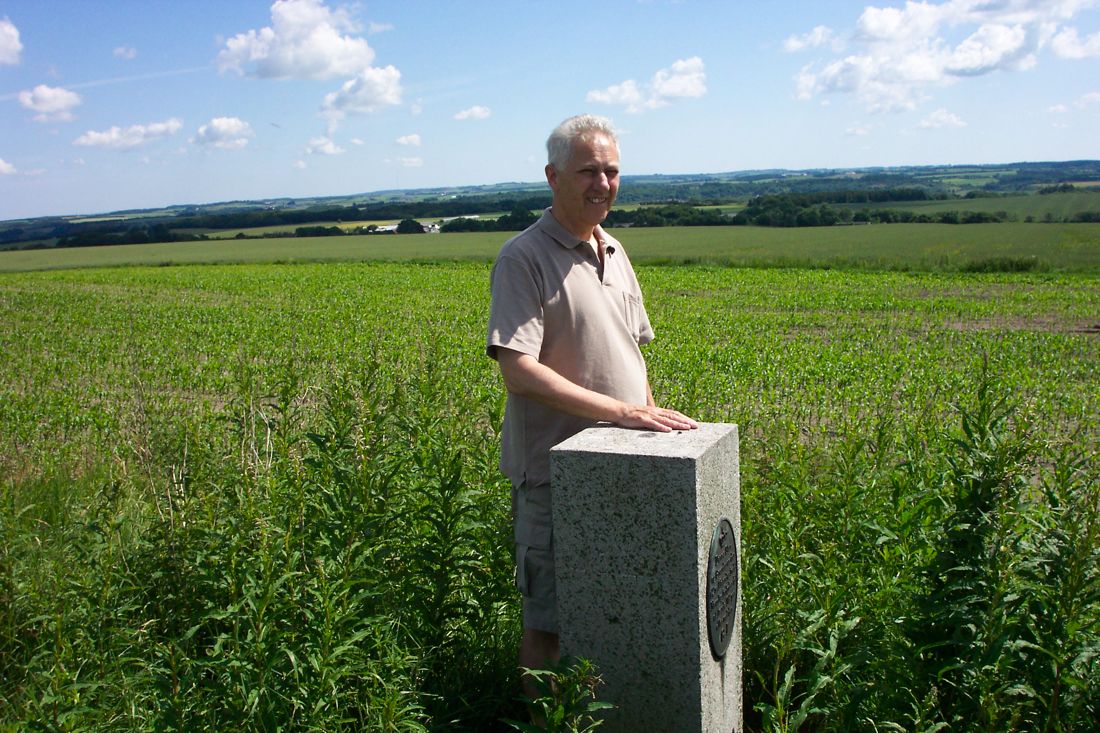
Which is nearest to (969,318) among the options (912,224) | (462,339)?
(462,339)

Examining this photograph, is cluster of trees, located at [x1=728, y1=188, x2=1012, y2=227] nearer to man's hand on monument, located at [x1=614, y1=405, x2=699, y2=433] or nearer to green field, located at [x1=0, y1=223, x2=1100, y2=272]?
green field, located at [x1=0, y1=223, x2=1100, y2=272]

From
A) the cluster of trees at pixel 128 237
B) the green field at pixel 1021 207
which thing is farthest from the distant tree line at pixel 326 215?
the green field at pixel 1021 207

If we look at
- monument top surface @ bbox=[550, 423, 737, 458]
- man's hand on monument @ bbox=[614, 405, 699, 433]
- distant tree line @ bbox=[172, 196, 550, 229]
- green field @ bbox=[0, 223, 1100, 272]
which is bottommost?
green field @ bbox=[0, 223, 1100, 272]

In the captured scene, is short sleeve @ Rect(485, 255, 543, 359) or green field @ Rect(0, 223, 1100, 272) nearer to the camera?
short sleeve @ Rect(485, 255, 543, 359)

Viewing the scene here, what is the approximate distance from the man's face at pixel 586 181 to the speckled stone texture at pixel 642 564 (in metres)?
0.84

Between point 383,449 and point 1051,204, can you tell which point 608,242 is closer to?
point 383,449

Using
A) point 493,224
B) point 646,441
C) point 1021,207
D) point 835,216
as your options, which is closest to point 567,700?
point 646,441

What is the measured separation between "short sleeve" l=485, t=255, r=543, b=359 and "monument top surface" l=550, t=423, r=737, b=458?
371 millimetres

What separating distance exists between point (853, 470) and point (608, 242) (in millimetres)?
1770

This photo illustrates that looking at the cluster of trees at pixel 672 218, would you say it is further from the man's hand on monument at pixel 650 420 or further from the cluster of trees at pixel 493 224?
the man's hand on monument at pixel 650 420

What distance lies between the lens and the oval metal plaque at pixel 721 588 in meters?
3.17

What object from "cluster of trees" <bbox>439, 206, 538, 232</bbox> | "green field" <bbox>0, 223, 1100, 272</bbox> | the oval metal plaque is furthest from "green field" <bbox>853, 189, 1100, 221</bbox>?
the oval metal plaque

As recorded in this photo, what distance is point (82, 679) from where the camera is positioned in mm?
3564

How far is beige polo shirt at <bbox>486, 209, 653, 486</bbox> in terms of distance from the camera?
3.32 m
